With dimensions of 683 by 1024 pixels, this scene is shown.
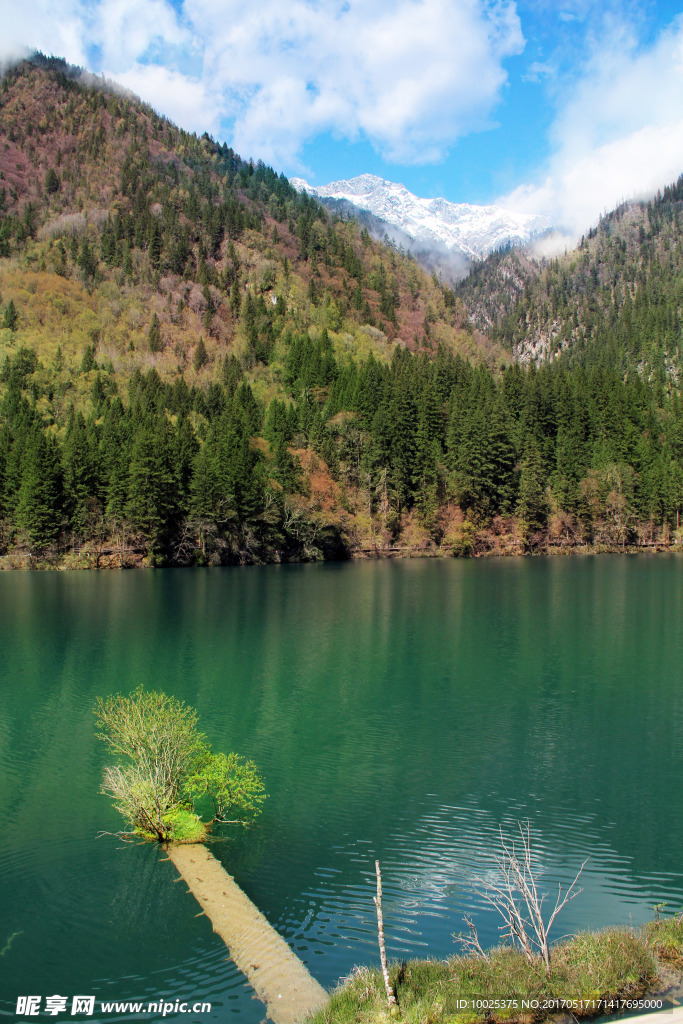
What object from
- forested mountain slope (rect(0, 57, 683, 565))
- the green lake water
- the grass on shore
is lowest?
the green lake water

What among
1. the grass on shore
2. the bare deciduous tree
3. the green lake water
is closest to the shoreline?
the green lake water

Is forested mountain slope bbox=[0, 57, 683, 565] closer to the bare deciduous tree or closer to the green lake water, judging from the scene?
the green lake water

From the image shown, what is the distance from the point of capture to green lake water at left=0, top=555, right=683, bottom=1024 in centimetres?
1141

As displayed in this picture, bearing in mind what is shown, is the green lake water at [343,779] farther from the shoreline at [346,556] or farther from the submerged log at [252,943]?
the shoreline at [346,556]

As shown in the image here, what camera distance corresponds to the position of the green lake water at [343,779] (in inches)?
449

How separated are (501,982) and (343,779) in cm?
1020

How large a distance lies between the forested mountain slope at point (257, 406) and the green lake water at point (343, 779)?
163 ft

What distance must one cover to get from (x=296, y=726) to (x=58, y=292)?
440 ft

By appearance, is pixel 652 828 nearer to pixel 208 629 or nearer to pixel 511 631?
pixel 511 631

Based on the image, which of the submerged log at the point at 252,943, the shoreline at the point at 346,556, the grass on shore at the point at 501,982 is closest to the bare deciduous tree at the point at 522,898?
the grass on shore at the point at 501,982

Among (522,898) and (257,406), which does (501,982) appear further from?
(257,406)

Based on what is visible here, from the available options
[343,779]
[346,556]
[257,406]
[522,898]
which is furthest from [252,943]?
[257,406]

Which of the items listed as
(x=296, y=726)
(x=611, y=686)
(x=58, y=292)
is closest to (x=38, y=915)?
(x=296, y=726)

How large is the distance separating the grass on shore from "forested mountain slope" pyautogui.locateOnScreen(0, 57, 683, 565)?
279ft
